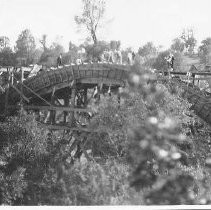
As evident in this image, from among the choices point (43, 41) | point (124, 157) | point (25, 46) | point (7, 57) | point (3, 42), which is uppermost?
point (43, 41)

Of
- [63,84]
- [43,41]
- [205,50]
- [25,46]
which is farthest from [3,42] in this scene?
[63,84]

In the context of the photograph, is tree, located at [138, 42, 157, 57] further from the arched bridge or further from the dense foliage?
the dense foliage

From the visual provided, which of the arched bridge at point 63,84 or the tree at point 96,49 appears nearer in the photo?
the arched bridge at point 63,84

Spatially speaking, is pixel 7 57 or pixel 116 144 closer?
pixel 116 144

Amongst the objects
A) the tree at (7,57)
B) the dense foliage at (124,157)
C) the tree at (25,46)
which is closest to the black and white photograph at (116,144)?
the dense foliage at (124,157)

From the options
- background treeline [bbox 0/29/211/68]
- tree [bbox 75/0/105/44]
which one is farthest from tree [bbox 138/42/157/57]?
tree [bbox 75/0/105/44]

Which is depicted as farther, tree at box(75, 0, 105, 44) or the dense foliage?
tree at box(75, 0, 105, 44)

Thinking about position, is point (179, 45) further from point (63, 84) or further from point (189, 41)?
point (63, 84)

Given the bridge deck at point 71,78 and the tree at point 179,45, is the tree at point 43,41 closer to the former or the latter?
the tree at point 179,45

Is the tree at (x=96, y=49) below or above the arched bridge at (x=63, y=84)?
above

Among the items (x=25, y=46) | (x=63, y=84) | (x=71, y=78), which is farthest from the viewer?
(x=25, y=46)

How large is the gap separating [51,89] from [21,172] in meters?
4.35

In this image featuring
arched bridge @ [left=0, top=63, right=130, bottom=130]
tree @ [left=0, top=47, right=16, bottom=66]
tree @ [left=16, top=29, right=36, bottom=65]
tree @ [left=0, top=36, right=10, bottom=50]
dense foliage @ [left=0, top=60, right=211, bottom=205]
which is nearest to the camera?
dense foliage @ [left=0, top=60, right=211, bottom=205]

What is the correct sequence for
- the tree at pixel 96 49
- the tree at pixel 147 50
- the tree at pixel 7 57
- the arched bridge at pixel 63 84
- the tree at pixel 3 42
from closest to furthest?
the arched bridge at pixel 63 84, the tree at pixel 96 49, the tree at pixel 7 57, the tree at pixel 147 50, the tree at pixel 3 42
